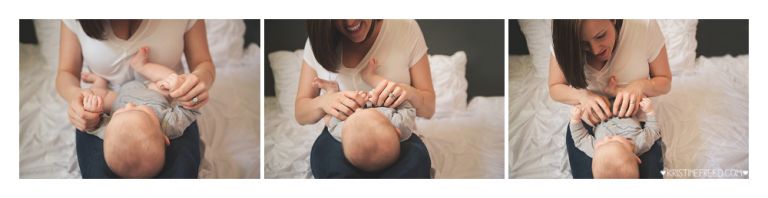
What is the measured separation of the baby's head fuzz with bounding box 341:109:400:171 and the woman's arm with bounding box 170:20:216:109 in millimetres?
473

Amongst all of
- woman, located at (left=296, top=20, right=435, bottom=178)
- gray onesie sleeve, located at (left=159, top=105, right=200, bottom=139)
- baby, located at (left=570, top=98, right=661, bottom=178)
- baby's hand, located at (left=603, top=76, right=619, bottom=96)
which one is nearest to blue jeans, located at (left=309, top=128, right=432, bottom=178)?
woman, located at (left=296, top=20, right=435, bottom=178)

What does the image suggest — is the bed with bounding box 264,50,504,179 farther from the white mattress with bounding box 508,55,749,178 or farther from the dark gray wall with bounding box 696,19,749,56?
the dark gray wall with bounding box 696,19,749,56

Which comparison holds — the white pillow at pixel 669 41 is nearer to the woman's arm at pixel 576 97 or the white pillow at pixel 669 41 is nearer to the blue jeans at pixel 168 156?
the woman's arm at pixel 576 97

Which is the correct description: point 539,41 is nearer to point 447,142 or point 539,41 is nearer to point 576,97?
point 576,97

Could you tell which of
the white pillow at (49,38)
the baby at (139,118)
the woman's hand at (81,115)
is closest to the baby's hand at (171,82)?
the baby at (139,118)

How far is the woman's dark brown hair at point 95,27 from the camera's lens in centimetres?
269

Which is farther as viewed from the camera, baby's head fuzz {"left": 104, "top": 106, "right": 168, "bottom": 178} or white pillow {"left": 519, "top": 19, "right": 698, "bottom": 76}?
white pillow {"left": 519, "top": 19, "right": 698, "bottom": 76}

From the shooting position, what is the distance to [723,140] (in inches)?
110

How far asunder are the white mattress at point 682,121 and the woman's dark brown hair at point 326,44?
0.57 m

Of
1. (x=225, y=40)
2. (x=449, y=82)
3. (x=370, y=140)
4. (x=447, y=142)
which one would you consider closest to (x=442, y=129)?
(x=447, y=142)

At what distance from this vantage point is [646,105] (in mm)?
2736

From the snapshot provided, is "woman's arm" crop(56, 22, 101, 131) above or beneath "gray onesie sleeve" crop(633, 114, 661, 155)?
above

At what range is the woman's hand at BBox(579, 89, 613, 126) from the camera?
2742 millimetres
